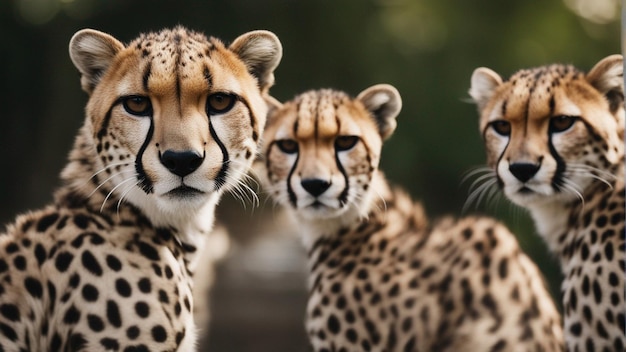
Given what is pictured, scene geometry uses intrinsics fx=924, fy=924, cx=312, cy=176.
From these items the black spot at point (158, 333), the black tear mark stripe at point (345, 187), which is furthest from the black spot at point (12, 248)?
the black tear mark stripe at point (345, 187)

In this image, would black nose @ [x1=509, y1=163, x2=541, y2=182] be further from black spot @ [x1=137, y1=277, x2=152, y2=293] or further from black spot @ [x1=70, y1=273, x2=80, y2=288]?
black spot @ [x1=70, y1=273, x2=80, y2=288]

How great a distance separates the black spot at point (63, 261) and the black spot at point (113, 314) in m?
0.16

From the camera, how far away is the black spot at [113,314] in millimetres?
2575

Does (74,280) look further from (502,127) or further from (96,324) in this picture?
(502,127)

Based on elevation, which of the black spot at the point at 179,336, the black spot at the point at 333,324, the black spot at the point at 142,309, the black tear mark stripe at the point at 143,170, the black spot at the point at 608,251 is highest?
the black tear mark stripe at the point at 143,170

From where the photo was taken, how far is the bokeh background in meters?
3.46

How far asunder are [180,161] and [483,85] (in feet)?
4.59

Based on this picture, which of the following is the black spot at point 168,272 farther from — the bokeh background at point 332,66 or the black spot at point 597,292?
the black spot at point 597,292

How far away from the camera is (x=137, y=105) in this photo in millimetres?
2754

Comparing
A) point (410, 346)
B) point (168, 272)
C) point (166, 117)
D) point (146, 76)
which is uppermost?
point (146, 76)

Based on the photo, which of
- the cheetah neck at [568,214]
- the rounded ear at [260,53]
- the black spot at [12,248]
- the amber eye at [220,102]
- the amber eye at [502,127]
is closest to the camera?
the black spot at [12,248]

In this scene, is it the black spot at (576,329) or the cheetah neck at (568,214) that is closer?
the black spot at (576,329)

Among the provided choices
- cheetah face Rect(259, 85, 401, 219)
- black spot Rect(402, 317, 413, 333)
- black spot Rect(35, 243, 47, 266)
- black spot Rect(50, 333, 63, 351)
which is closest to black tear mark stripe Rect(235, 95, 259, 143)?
cheetah face Rect(259, 85, 401, 219)

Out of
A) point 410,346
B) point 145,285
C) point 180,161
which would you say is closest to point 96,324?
point 145,285
